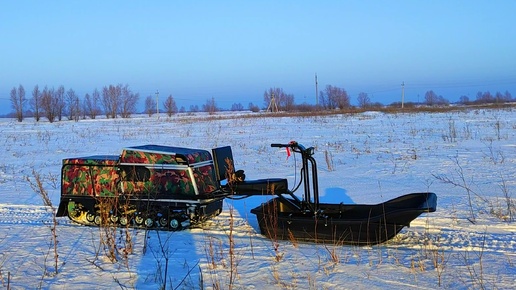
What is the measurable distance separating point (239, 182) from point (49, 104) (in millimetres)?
80578

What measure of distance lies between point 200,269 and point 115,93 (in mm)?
108420

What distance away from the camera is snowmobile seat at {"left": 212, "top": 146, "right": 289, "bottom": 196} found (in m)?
6.07

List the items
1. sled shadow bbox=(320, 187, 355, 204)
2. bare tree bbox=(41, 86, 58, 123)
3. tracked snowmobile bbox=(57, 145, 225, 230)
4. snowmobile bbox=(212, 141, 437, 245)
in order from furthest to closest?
bare tree bbox=(41, 86, 58, 123) → sled shadow bbox=(320, 187, 355, 204) → tracked snowmobile bbox=(57, 145, 225, 230) → snowmobile bbox=(212, 141, 437, 245)

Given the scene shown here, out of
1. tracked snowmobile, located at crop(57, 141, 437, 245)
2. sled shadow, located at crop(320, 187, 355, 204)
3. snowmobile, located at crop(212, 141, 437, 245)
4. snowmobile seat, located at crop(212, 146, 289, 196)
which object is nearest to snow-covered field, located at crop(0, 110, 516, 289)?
sled shadow, located at crop(320, 187, 355, 204)

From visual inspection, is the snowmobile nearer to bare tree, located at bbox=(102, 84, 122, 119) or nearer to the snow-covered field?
the snow-covered field

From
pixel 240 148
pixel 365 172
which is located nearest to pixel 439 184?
pixel 365 172

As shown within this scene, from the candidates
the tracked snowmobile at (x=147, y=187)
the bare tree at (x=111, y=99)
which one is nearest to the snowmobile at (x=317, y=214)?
the tracked snowmobile at (x=147, y=187)

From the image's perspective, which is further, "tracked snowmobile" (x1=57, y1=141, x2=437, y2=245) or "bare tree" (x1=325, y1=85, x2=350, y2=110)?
"bare tree" (x1=325, y1=85, x2=350, y2=110)

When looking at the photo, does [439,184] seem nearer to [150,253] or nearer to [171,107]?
[150,253]

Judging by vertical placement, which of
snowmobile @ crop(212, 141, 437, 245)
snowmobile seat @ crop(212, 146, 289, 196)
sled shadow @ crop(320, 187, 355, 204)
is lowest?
sled shadow @ crop(320, 187, 355, 204)

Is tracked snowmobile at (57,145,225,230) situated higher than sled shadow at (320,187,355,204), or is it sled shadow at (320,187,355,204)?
tracked snowmobile at (57,145,225,230)

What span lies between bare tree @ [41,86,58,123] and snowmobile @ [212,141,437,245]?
75.2 metres

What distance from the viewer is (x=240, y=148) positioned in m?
17.3

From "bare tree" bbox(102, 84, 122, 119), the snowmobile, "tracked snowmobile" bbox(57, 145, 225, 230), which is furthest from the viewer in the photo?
"bare tree" bbox(102, 84, 122, 119)
